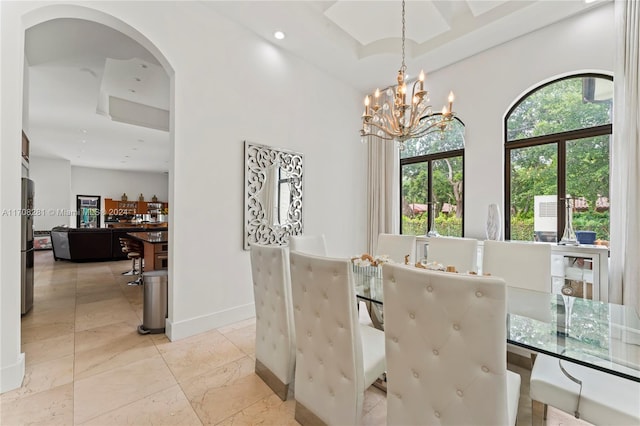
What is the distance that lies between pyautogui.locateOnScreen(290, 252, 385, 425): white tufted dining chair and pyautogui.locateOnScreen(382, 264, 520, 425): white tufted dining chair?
0.70ft

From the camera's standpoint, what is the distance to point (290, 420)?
5.48 ft

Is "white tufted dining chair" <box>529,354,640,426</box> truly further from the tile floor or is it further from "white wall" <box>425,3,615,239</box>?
"white wall" <box>425,3,615,239</box>

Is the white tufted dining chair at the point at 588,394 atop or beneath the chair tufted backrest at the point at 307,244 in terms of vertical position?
beneath

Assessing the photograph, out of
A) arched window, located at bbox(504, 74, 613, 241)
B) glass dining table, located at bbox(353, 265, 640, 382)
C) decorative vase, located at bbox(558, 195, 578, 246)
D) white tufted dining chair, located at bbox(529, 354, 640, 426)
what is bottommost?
white tufted dining chair, located at bbox(529, 354, 640, 426)

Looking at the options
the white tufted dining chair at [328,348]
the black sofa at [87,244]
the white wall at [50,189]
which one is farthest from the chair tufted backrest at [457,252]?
the white wall at [50,189]

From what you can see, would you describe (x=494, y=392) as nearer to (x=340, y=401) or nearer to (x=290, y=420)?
(x=340, y=401)

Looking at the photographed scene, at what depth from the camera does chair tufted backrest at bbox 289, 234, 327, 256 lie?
2.81 m

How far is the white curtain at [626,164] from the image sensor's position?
2.55m

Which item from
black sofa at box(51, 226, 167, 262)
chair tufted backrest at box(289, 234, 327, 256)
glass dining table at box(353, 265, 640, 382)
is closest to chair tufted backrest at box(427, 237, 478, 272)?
glass dining table at box(353, 265, 640, 382)

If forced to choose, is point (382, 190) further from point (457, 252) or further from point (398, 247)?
point (457, 252)

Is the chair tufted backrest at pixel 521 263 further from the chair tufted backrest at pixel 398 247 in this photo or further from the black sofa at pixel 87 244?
the black sofa at pixel 87 244

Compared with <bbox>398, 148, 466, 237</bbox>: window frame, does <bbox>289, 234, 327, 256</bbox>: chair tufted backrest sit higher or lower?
lower

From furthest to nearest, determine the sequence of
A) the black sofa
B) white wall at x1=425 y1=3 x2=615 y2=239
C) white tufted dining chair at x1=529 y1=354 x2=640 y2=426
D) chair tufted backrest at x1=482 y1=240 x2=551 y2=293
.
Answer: the black sofa < white wall at x1=425 y1=3 x2=615 y2=239 < chair tufted backrest at x1=482 y1=240 x2=551 y2=293 < white tufted dining chair at x1=529 y1=354 x2=640 y2=426

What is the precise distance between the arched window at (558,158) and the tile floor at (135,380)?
85.9 inches
